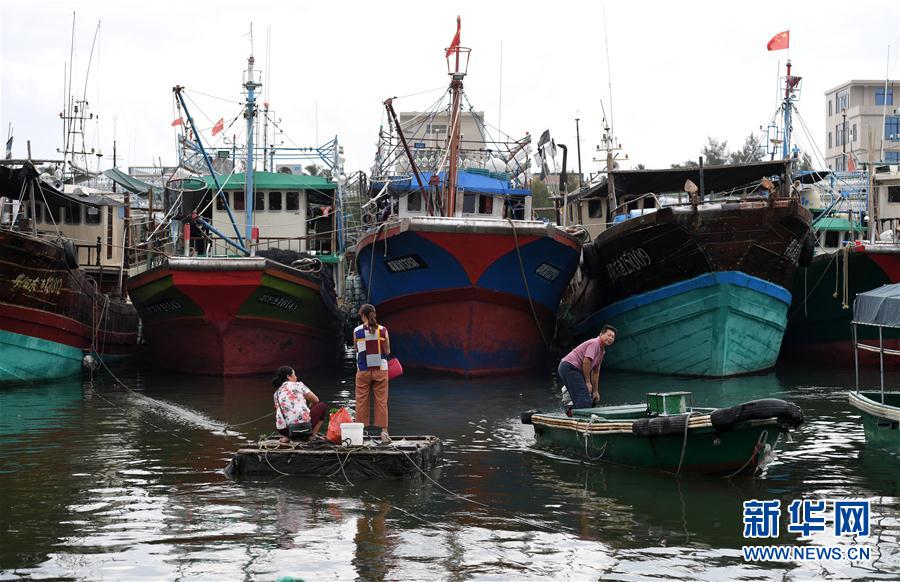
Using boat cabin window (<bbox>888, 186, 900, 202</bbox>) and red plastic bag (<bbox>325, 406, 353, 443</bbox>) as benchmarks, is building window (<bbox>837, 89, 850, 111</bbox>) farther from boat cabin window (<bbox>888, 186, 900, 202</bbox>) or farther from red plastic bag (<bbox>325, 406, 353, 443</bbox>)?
red plastic bag (<bbox>325, 406, 353, 443</bbox>)

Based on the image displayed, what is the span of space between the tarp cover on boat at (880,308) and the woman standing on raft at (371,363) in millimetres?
5498

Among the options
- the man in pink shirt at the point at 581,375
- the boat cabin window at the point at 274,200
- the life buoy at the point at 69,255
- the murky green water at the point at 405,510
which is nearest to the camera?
the murky green water at the point at 405,510

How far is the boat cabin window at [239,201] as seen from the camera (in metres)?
25.3

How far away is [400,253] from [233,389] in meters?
3.95

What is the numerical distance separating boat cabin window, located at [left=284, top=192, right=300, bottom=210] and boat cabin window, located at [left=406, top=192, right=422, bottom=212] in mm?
2688

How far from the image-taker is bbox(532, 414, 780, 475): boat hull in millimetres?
10398

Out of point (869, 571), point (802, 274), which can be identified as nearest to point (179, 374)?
point (802, 274)

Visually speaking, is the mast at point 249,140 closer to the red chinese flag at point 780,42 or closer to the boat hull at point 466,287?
the boat hull at point 466,287

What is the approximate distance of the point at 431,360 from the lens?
21.3 metres

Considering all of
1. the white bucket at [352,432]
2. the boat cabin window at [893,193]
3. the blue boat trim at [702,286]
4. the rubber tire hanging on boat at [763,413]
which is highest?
the boat cabin window at [893,193]

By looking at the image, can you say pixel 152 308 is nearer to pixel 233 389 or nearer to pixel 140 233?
pixel 233 389

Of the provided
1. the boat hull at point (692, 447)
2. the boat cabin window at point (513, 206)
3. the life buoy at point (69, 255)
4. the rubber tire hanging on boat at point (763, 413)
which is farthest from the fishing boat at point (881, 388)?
the life buoy at point (69, 255)

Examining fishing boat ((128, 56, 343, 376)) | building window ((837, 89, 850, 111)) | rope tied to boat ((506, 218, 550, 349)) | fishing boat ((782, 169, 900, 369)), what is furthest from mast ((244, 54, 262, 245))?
building window ((837, 89, 850, 111))

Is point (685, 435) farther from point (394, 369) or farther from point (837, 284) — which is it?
point (837, 284)
